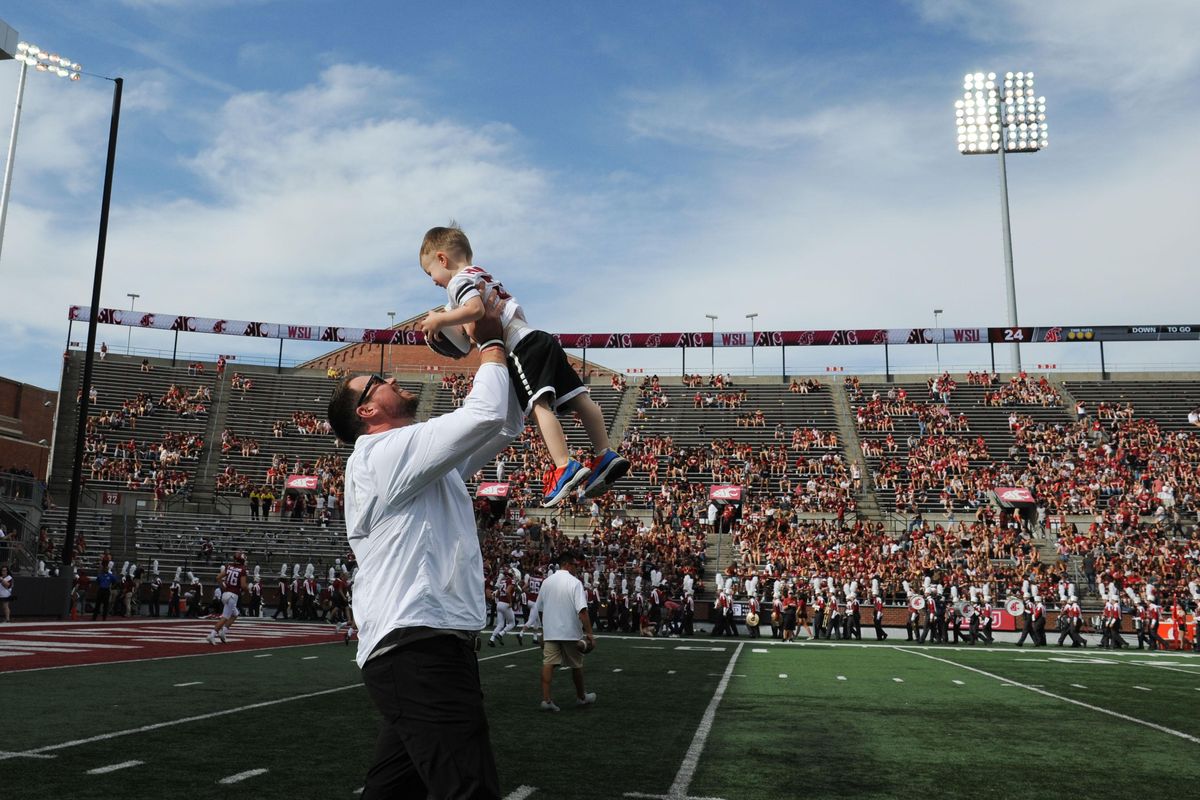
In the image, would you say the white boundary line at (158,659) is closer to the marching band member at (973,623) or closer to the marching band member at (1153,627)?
the marching band member at (973,623)

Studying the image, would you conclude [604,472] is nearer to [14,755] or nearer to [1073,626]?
[14,755]

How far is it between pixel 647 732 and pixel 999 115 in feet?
182

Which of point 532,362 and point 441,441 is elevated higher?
point 532,362

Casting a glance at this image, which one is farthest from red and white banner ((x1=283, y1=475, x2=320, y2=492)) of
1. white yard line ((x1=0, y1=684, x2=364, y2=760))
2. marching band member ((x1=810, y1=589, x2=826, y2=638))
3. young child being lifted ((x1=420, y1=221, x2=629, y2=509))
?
young child being lifted ((x1=420, y1=221, x2=629, y2=509))

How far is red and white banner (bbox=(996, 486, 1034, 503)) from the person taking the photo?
36.6m

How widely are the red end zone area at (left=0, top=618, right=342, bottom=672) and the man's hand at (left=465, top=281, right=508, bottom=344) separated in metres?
12.2

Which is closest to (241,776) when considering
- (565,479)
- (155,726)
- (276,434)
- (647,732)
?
(155,726)

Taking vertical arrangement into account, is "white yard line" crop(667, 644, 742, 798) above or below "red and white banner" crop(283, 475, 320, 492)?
below

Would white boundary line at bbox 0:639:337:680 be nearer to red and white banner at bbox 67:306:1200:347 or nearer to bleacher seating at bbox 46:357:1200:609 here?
bleacher seating at bbox 46:357:1200:609

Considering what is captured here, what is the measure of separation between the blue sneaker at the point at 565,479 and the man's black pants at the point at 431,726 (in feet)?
6.34

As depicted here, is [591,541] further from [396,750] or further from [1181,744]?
[396,750]

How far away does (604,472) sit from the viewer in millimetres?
5121

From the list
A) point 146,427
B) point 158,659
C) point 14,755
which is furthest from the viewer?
point 146,427

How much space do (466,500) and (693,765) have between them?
496 centimetres
